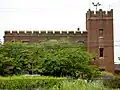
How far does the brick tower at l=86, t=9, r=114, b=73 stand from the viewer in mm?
56562

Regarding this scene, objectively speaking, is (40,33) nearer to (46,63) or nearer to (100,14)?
(100,14)

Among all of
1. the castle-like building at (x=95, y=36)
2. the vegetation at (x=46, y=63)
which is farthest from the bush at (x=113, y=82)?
the castle-like building at (x=95, y=36)

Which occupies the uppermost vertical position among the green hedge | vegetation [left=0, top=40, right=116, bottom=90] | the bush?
vegetation [left=0, top=40, right=116, bottom=90]

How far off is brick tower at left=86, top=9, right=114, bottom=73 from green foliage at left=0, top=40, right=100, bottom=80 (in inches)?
453

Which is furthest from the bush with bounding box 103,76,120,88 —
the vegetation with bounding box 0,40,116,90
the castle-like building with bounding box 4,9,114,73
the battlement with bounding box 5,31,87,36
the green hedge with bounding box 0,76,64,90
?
the battlement with bounding box 5,31,87,36

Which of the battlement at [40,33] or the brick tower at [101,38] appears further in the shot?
the battlement at [40,33]

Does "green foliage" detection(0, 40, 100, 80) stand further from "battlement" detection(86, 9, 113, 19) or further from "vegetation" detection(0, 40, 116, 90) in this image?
"battlement" detection(86, 9, 113, 19)

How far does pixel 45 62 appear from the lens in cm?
4100

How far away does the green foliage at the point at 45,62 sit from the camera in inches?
1596

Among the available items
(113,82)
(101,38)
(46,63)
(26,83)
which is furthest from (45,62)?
(101,38)

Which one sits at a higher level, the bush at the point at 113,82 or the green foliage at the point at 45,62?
the green foliage at the point at 45,62

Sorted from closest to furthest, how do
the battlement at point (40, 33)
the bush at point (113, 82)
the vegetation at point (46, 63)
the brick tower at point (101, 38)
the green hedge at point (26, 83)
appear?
the green hedge at point (26, 83), the bush at point (113, 82), the vegetation at point (46, 63), the brick tower at point (101, 38), the battlement at point (40, 33)

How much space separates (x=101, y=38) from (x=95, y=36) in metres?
0.94

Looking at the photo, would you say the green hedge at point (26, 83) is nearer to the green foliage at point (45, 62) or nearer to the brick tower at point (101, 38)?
the green foliage at point (45, 62)
